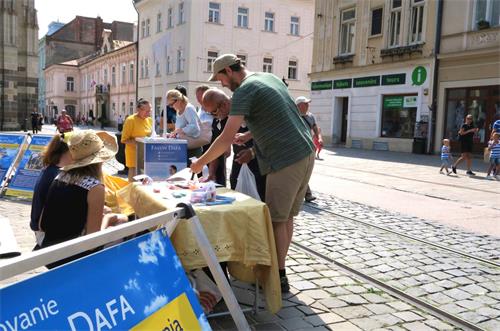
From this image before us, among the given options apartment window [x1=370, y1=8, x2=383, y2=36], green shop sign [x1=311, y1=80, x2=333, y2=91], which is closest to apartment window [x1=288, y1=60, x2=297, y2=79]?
green shop sign [x1=311, y1=80, x2=333, y2=91]

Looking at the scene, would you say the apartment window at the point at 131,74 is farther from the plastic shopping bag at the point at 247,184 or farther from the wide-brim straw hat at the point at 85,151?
the wide-brim straw hat at the point at 85,151

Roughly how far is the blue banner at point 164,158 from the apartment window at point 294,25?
122ft

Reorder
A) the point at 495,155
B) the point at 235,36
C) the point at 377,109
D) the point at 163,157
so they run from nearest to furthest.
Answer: the point at 163,157 < the point at 495,155 < the point at 377,109 < the point at 235,36

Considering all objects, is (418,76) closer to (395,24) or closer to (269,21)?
(395,24)

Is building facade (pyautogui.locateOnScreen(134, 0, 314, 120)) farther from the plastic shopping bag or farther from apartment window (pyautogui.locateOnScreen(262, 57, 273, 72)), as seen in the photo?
the plastic shopping bag

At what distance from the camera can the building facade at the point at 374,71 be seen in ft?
71.5

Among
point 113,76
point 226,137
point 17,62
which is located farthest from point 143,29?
point 226,137

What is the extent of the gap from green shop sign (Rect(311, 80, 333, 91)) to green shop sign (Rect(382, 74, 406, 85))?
14.1ft

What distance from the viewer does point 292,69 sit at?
41.7 meters

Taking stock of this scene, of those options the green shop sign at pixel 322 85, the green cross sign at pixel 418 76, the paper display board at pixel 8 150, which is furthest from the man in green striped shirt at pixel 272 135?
the green shop sign at pixel 322 85

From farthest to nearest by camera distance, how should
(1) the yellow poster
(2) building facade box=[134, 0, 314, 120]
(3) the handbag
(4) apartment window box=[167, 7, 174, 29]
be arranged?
(4) apartment window box=[167, 7, 174, 29] → (2) building facade box=[134, 0, 314, 120] → (3) the handbag → (1) the yellow poster

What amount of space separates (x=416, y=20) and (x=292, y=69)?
19.7m

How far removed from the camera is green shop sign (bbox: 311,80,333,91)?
1088 inches

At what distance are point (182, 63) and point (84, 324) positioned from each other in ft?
125
